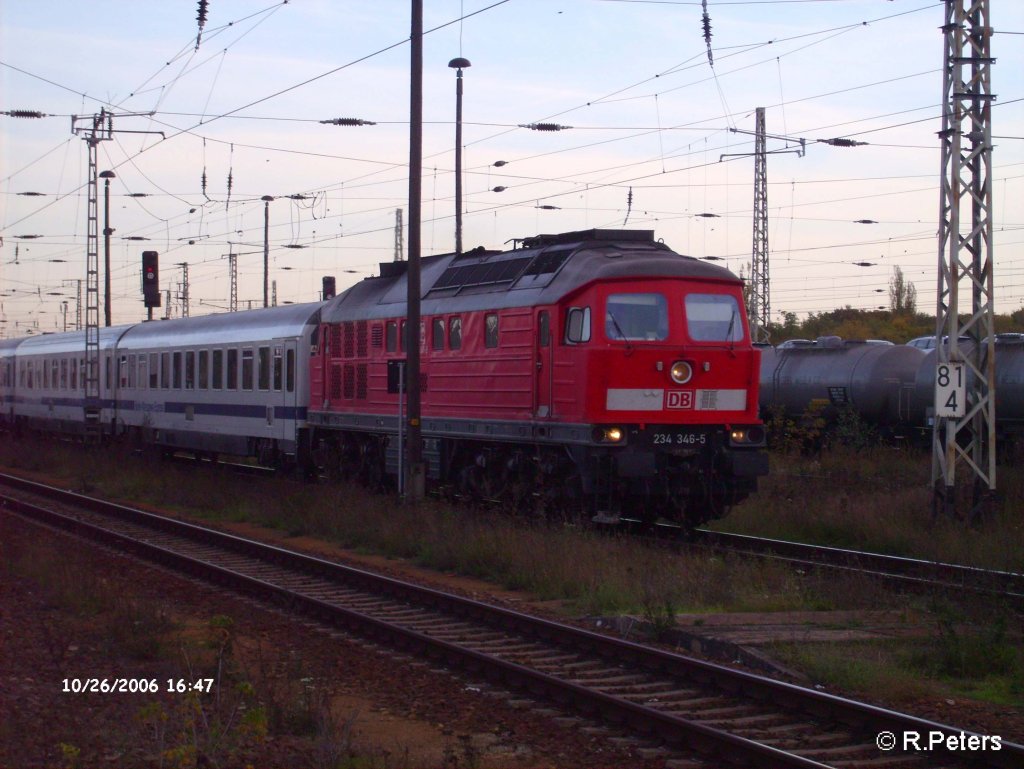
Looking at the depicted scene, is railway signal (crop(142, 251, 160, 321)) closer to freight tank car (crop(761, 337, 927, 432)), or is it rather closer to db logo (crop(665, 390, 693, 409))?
freight tank car (crop(761, 337, 927, 432))

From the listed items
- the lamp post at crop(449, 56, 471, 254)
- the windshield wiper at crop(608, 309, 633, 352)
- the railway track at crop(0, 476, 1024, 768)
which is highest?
the lamp post at crop(449, 56, 471, 254)

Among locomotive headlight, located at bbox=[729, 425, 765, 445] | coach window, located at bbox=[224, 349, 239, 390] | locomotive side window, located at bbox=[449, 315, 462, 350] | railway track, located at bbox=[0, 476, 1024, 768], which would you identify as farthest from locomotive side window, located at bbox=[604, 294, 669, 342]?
coach window, located at bbox=[224, 349, 239, 390]

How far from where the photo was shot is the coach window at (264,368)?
2655 cm

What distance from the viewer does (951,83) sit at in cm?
1691

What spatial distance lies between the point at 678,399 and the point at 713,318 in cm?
133

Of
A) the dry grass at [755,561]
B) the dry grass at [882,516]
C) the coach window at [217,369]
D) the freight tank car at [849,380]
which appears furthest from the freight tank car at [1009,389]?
the coach window at [217,369]

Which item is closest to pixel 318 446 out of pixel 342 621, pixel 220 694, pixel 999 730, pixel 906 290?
pixel 342 621

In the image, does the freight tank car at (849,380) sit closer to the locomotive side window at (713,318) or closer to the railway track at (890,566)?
the railway track at (890,566)

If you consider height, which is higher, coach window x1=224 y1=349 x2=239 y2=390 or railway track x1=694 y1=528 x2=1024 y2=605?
coach window x1=224 y1=349 x2=239 y2=390

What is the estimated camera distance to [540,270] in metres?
17.7

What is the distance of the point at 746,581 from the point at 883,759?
5594 mm

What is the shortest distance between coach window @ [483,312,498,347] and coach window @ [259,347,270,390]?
9.45 meters

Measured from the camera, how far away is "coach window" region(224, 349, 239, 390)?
28.0m

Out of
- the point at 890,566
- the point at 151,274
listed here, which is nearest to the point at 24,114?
the point at 151,274
